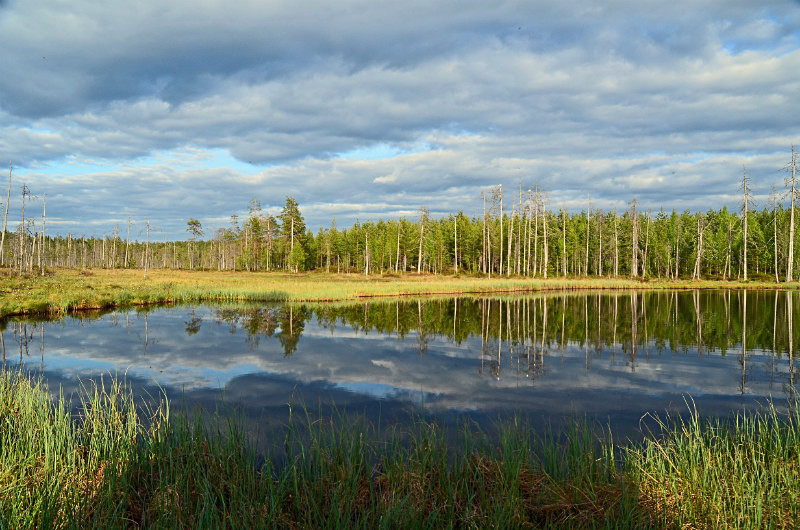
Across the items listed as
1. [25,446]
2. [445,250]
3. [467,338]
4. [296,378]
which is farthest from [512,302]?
[445,250]

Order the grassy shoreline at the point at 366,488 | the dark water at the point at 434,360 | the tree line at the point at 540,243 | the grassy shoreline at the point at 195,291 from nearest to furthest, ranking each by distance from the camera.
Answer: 1. the grassy shoreline at the point at 366,488
2. the dark water at the point at 434,360
3. the grassy shoreline at the point at 195,291
4. the tree line at the point at 540,243

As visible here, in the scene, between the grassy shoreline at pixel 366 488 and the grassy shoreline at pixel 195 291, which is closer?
the grassy shoreline at pixel 366 488

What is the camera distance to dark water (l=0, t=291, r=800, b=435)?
419 inches

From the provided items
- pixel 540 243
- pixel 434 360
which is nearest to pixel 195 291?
pixel 434 360

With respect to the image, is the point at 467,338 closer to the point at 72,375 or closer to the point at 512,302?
the point at 72,375

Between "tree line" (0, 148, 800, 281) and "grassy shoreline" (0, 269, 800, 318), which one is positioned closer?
"grassy shoreline" (0, 269, 800, 318)

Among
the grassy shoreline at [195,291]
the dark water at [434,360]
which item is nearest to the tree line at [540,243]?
the grassy shoreline at [195,291]

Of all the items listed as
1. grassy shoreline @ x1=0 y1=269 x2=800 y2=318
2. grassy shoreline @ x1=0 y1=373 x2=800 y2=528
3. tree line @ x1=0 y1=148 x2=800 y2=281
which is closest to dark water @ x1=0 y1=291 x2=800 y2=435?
grassy shoreline @ x1=0 y1=373 x2=800 y2=528

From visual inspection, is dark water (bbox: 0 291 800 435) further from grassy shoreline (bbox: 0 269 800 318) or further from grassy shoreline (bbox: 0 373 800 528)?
grassy shoreline (bbox: 0 269 800 318)

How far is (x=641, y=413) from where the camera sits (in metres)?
9.88

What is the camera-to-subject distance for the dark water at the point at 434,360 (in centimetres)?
1065

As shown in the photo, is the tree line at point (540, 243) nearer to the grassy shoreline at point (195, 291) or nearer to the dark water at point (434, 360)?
the grassy shoreline at point (195, 291)

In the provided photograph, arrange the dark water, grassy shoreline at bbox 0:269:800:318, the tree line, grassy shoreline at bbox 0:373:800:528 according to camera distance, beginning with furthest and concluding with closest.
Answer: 1. the tree line
2. grassy shoreline at bbox 0:269:800:318
3. the dark water
4. grassy shoreline at bbox 0:373:800:528

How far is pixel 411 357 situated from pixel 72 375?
1056cm
